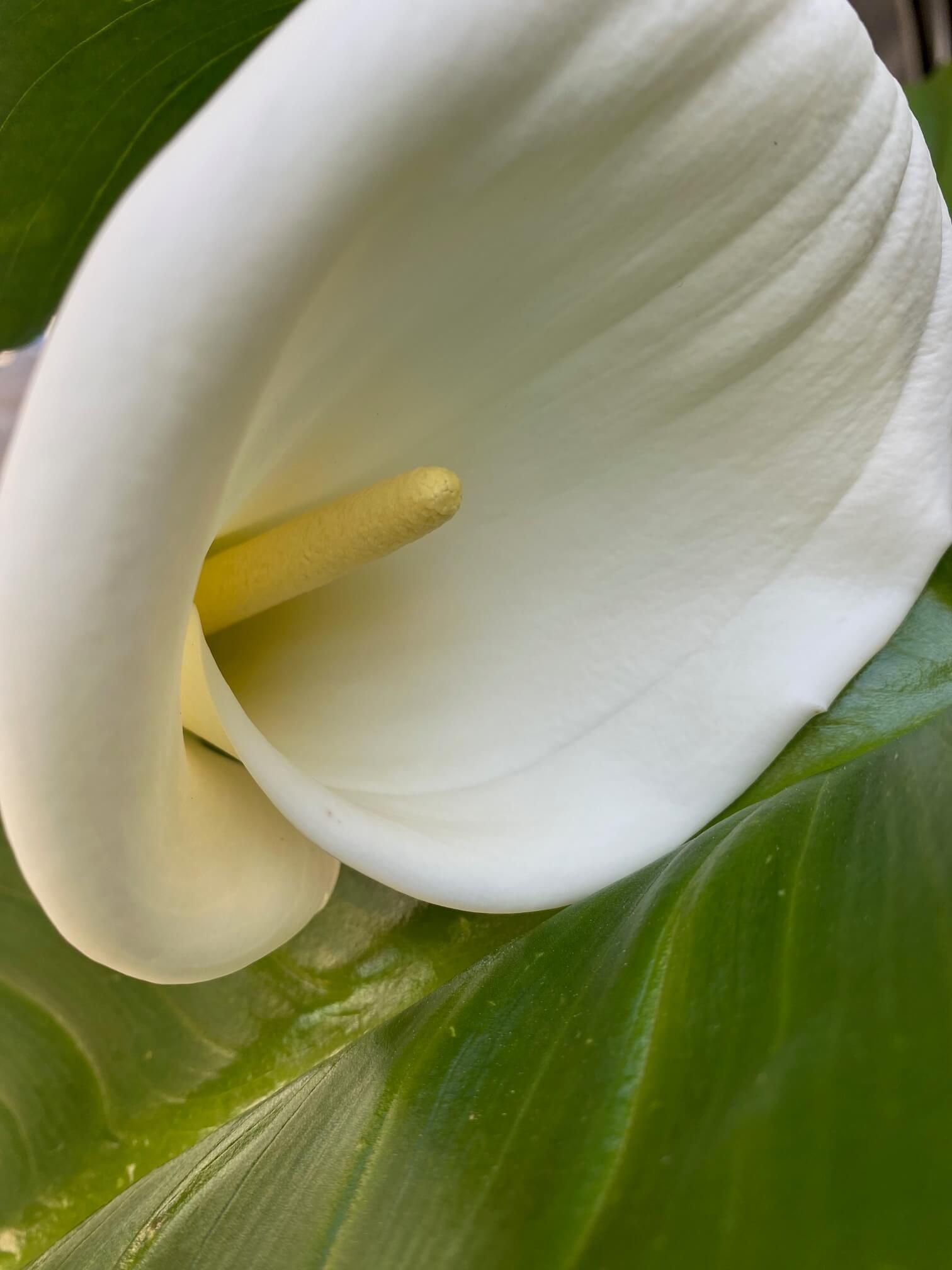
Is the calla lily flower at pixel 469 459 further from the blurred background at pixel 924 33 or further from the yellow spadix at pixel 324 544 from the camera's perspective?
the blurred background at pixel 924 33

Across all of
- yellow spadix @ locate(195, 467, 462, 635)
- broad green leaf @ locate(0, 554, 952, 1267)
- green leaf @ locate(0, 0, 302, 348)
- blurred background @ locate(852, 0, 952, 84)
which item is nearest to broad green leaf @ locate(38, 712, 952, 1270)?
broad green leaf @ locate(0, 554, 952, 1267)

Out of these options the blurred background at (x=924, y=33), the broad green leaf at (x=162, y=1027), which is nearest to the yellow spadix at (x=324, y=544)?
the broad green leaf at (x=162, y=1027)

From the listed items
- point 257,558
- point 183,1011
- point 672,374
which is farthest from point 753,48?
point 183,1011

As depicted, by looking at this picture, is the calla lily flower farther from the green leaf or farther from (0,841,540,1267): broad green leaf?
the green leaf

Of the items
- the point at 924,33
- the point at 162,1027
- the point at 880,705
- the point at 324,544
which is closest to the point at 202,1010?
the point at 162,1027

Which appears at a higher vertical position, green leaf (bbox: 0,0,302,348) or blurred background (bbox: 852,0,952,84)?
green leaf (bbox: 0,0,302,348)

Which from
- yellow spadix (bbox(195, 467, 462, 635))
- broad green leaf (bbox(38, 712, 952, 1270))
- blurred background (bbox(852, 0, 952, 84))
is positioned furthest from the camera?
blurred background (bbox(852, 0, 952, 84))

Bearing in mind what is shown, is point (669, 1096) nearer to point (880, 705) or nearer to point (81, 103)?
point (880, 705)
